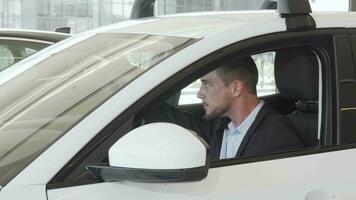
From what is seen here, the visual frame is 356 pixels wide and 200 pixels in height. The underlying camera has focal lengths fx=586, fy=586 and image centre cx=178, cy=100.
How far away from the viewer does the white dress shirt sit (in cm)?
213

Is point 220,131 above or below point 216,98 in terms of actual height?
below

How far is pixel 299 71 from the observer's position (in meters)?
2.10

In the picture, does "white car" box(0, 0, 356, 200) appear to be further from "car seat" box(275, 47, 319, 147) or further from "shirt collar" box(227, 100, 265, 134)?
"shirt collar" box(227, 100, 265, 134)

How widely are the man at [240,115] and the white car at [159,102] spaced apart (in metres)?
0.11

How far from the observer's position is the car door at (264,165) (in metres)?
1.52

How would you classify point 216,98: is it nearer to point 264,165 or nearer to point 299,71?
point 299,71

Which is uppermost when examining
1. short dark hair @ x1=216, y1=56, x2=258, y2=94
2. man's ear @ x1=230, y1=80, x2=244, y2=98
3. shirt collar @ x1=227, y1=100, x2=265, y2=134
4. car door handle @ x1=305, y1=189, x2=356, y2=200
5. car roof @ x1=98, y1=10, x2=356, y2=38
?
car roof @ x1=98, y1=10, x2=356, y2=38

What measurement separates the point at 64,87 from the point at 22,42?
2.35 m

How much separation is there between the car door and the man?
157mm

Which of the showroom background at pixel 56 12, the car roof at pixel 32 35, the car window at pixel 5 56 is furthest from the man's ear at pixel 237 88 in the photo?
the showroom background at pixel 56 12

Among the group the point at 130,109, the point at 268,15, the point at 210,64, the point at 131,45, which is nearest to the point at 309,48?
the point at 268,15

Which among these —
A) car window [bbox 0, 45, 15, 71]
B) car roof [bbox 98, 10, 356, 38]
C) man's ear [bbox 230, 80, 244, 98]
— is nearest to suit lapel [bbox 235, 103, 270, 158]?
man's ear [bbox 230, 80, 244, 98]

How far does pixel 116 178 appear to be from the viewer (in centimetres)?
149

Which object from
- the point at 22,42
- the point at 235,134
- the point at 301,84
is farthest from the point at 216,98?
the point at 22,42
